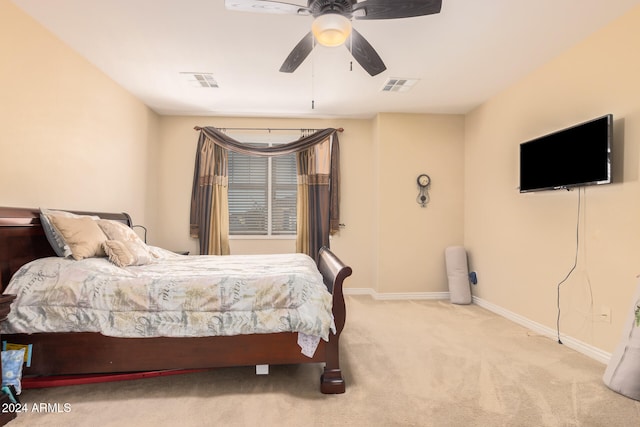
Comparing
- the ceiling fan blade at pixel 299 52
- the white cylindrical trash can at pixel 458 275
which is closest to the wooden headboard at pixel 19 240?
the ceiling fan blade at pixel 299 52

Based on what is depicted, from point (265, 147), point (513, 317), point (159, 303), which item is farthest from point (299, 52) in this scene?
point (513, 317)

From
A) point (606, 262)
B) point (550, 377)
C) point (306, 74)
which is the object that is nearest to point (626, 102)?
point (606, 262)

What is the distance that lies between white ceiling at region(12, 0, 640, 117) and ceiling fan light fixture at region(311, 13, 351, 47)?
2.16 feet

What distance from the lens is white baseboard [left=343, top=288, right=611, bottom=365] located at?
8.75ft

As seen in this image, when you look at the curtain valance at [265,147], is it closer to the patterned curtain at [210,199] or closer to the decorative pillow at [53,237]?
the patterned curtain at [210,199]

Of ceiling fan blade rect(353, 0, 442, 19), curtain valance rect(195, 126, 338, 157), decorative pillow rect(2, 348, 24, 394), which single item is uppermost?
ceiling fan blade rect(353, 0, 442, 19)

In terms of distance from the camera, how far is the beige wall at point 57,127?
2338mm

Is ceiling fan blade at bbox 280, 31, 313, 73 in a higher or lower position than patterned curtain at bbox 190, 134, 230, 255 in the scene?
higher

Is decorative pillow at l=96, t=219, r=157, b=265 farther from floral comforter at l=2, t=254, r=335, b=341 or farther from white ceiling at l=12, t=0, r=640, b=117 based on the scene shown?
white ceiling at l=12, t=0, r=640, b=117

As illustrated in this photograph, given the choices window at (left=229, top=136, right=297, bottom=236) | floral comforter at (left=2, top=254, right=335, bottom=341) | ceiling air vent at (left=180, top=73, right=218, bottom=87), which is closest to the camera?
floral comforter at (left=2, top=254, right=335, bottom=341)

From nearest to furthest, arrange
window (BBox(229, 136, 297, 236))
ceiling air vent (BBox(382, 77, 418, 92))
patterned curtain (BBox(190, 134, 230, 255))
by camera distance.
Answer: ceiling air vent (BBox(382, 77, 418, 92)) < patterned curtain (BBox(190, 134, 230, 255)) < window (BBox(229, 136, 297, 236))

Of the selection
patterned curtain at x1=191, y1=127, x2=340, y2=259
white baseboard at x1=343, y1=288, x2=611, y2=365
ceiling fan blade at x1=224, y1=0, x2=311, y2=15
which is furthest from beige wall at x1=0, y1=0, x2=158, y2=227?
white baseboard at x1=343, y1=288, x2=611, y2=365

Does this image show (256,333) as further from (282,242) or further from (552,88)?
(552,88)

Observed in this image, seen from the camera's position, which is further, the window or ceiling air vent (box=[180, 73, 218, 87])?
the window
